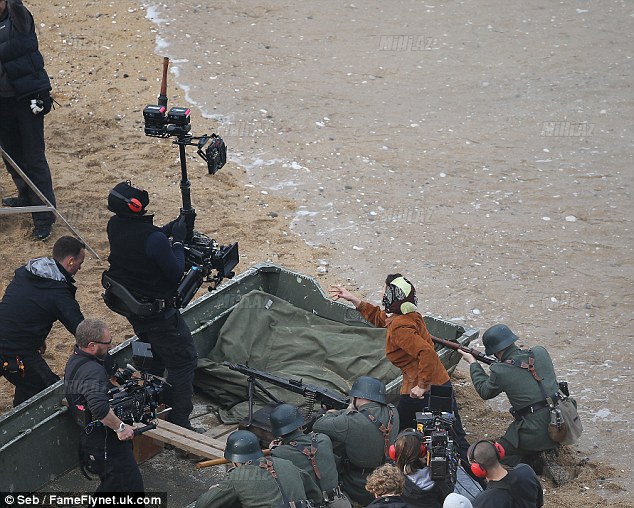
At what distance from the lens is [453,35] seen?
16938 mm

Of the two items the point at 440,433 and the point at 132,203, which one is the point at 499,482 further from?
the point at 132,203

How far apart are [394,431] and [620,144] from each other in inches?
295

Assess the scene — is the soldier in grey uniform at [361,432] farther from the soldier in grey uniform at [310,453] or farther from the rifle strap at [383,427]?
the soldier in grey uniform at [310,453]

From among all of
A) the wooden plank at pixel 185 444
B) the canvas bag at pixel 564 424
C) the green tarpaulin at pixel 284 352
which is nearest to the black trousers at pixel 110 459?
the wooden plank at pixel 185 444

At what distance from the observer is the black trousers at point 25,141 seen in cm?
1118

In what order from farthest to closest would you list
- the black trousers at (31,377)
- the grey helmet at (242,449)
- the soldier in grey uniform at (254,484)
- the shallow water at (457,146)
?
the shallow water at (457,146) < the black trousers at (31,377) < the grey helmet at (242,449) < the soldier in grey uniform at (254,484)

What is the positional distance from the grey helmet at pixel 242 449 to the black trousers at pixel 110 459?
905 millimetres

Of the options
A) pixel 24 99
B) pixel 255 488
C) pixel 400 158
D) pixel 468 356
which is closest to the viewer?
pixel 255 488

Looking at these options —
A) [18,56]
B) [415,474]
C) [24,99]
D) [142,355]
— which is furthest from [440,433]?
[18,56]

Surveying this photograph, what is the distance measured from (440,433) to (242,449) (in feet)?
4.18

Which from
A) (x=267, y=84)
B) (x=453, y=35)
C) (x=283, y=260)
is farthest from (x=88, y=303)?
(x=453, y=35)

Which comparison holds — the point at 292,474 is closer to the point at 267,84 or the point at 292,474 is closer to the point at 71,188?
the point at 71,188

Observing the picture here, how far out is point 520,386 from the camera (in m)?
8.65

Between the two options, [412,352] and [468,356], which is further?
[468,356]
